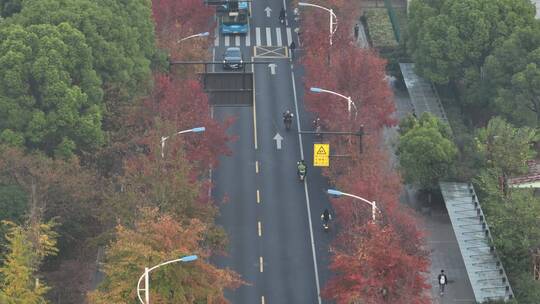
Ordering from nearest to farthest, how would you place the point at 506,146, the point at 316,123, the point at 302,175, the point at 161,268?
1. the point at 161,268
2. the point at 506,146
3. the point at 302,175
4. the point at 316,123

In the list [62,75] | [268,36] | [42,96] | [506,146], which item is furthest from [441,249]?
[268,36]

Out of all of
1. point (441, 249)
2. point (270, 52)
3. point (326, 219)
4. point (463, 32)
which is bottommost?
point (270, 52)

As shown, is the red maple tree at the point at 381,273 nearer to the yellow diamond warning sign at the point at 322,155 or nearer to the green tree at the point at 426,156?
the yellow diamond warning sign at the point at 322,155

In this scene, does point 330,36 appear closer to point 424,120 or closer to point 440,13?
point 440,13

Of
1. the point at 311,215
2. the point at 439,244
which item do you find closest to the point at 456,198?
the point at 439,244

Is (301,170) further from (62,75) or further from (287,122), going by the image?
(62,75)
